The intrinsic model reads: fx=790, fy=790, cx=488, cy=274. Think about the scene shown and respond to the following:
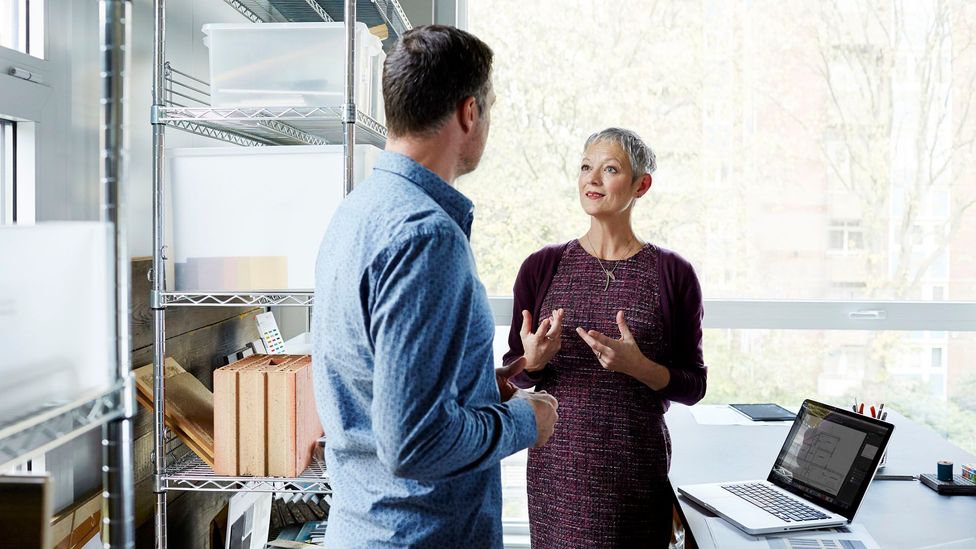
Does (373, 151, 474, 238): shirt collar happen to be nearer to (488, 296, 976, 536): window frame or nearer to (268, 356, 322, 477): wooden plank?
(268, 356, 322, 477): wooden plank

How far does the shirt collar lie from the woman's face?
906mm

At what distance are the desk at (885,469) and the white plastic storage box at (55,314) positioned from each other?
4.66 feet

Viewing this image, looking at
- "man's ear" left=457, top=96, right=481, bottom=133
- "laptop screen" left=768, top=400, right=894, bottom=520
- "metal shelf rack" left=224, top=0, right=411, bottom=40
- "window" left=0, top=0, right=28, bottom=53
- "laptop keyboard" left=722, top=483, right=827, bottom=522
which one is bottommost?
"laptop keyboard" left=722, top=483, right=827, bottom=522

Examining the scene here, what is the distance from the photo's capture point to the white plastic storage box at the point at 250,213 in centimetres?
191

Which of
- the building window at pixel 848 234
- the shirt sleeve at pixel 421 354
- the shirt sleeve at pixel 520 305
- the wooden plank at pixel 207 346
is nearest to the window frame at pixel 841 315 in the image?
the building window at pixel 848 234

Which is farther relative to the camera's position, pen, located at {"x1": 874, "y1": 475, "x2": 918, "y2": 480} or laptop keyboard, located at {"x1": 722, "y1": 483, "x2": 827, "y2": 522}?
pen, located at {"x1": 874, "y1": 475, "x2": 918, "y2": 480}

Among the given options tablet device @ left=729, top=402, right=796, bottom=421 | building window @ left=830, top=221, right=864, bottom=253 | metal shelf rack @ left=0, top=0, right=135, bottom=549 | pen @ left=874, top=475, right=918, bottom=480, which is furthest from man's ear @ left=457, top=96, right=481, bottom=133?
building window @ left=830, top=221, right=864, bottom=253

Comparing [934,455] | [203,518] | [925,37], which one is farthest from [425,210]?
[925,37]

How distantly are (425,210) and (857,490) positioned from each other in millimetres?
1149

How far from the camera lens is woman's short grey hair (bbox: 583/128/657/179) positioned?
6.97ft

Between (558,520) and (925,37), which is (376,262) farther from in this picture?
(925,37)

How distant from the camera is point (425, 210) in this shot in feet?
3.70

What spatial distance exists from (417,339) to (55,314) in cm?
56

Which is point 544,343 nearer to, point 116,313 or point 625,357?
point 625,357
